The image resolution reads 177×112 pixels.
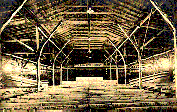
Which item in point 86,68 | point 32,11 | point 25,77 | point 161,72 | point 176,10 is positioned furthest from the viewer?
point 86,68

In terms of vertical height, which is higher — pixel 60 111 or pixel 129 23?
pixel 129 23

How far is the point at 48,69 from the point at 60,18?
12.9 metres

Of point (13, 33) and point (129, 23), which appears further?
point (13, 33)

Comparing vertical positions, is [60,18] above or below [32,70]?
above

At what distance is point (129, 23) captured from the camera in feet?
35.7

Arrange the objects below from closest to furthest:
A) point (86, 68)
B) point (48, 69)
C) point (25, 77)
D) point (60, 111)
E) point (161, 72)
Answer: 1. point (60, 111)
2. point (161, 72)
3. point (25, 77)
4. point (48, 69)
5. point (86, 68)

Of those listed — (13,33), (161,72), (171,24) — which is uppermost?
(13,33)

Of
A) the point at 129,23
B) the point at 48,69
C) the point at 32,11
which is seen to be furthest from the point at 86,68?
the point at 32,11

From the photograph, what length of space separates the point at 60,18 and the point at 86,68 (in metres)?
17.9

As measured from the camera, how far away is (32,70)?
2003cm

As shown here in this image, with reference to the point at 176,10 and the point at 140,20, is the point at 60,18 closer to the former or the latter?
the point at 140,20

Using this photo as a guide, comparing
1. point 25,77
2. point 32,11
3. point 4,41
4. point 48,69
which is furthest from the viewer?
point 48,69

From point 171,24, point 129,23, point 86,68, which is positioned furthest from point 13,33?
point 86,68

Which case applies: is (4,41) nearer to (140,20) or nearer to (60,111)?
(140,20)
